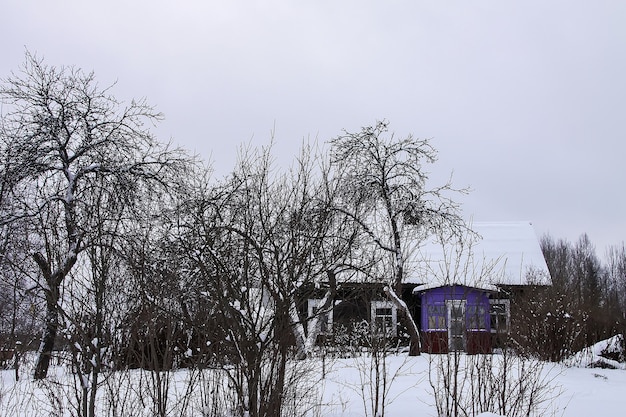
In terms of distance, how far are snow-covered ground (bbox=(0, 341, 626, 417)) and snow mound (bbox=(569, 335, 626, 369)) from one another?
101cm

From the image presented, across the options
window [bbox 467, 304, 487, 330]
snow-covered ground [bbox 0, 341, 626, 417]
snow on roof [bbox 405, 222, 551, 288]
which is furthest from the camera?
snow on roof [bbox 405, 222, 551, 288]

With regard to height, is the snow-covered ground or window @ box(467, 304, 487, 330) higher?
window @ box(467, 304, 487, 330)

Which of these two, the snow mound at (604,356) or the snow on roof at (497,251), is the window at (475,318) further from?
the snow on roof at (497,251)

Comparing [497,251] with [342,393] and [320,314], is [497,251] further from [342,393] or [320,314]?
[320,314]

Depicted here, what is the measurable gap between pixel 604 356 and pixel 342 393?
8520mm

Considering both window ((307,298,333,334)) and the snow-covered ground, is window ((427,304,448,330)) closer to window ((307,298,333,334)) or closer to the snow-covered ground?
the snow-covered ground

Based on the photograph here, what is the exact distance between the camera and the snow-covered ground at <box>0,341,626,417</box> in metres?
5.99

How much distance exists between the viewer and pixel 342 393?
28.5 ft

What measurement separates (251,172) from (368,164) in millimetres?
10421

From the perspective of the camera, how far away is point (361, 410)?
761 centimetres

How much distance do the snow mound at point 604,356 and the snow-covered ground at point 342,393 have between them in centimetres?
101

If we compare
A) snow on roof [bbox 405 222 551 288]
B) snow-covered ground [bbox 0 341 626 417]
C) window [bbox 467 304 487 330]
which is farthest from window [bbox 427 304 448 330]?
snow on roof [bbox 405 222 551 288]

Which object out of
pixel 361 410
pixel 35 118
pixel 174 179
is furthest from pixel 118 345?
pixel 35 118

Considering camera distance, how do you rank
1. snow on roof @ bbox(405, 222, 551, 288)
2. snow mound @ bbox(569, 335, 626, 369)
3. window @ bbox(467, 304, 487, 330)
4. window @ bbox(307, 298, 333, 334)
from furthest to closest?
snow on roof @ bbox(405, 222, 551, 288)
snow mound @ bbox(569, 335, 626, 369)
window @ bbox(467, 304, 487, 330)
window @ bbox(307, 298, 333, 334)
